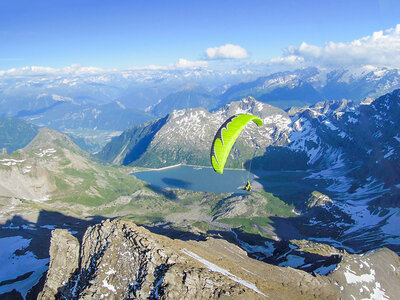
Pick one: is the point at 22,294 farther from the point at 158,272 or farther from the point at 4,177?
the point at 4,177

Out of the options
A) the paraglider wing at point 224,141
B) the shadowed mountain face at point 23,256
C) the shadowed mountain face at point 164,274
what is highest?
the paraglider wing at point 224,141

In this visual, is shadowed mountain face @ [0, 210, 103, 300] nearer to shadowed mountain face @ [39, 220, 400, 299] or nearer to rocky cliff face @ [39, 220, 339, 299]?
rocky cliff face @ [39, 220, 339, 299]

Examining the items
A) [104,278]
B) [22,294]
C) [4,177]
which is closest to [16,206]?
[4,177]

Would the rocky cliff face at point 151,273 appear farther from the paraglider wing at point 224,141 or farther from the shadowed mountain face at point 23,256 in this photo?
the paraglider wing at point 224,141

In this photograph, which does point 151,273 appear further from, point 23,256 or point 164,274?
point 23,256

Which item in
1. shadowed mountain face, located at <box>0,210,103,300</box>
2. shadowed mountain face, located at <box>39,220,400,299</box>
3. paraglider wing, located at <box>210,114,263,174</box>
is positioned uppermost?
paraglider wing, located at <box>210,114,263,174</box>

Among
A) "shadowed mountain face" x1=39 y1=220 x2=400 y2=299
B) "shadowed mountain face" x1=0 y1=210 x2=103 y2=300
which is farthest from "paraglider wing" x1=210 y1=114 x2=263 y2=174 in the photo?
"shadowed mountain face" x1=0 y1=210 x2=103 y2=300

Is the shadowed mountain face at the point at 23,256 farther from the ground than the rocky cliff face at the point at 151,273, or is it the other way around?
the rocky cliff face at the point at 151,273

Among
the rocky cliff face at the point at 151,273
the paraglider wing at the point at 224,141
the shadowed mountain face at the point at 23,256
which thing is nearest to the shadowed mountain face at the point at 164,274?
the rocky cliff face at the point at 151,273

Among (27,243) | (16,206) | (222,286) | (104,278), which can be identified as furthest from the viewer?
(16,206)
